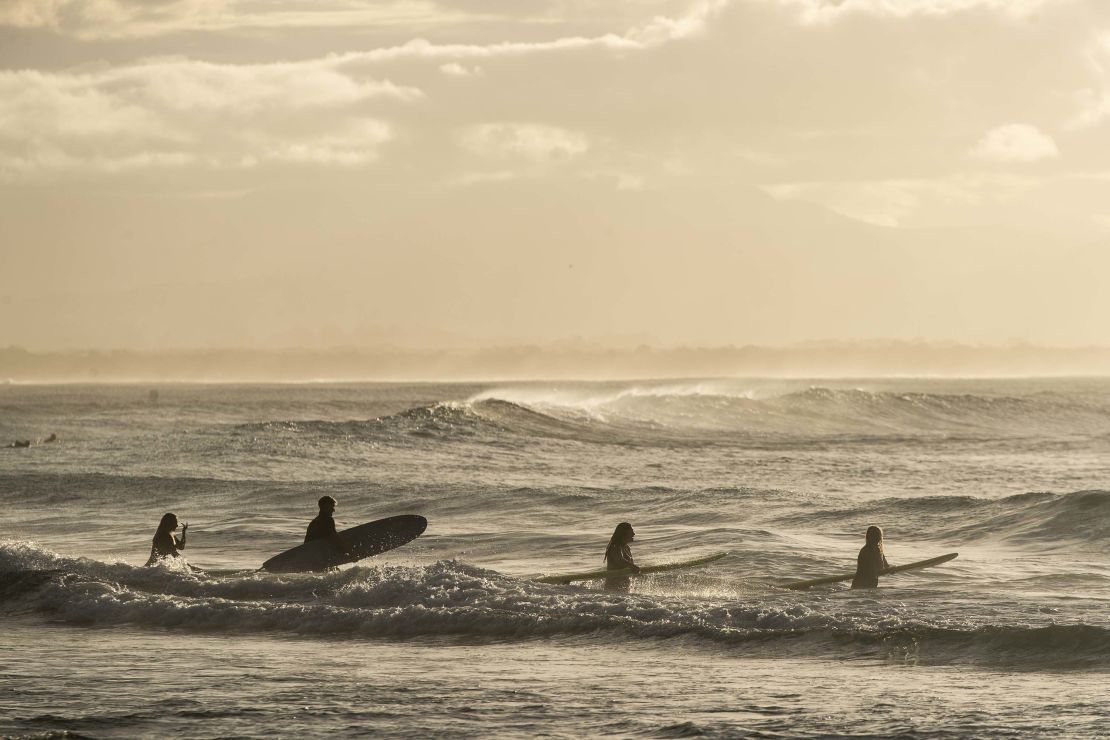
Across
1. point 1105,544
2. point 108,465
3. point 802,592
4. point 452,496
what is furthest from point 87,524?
point 1105,544

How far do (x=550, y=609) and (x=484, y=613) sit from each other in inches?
29.2

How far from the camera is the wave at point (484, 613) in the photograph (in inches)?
491

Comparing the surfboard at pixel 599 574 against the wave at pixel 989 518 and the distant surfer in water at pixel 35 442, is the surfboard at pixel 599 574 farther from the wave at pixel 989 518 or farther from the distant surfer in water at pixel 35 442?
the distant surfer in water at pixel 35 442

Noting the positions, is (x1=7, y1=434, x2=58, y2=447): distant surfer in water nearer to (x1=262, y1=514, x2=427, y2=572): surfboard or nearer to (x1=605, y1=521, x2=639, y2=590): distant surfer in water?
(x1=262, y1=514, x2=427, y2=572): surfboard

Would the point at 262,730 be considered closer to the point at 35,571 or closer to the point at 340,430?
the point at 35,571

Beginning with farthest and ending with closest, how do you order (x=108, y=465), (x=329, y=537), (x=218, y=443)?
1. (x=218, y=443)
2. (x=108, y=465)
3. (x=329, y=537)

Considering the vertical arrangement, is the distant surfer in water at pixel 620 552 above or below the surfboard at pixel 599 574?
above

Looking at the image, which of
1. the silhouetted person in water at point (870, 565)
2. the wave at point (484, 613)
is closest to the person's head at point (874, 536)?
the silhouetted person in water at point (870, 565)

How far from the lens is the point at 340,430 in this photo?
44.9 metres

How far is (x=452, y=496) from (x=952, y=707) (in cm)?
1891

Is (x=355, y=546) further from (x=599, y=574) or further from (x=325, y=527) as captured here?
(x=599, y=574)

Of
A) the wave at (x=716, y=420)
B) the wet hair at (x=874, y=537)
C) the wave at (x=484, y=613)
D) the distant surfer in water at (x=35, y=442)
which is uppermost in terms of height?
the wave at (x=716, y=420)

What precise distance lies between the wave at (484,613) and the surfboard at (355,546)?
2.04ft

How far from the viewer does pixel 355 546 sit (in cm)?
1872
